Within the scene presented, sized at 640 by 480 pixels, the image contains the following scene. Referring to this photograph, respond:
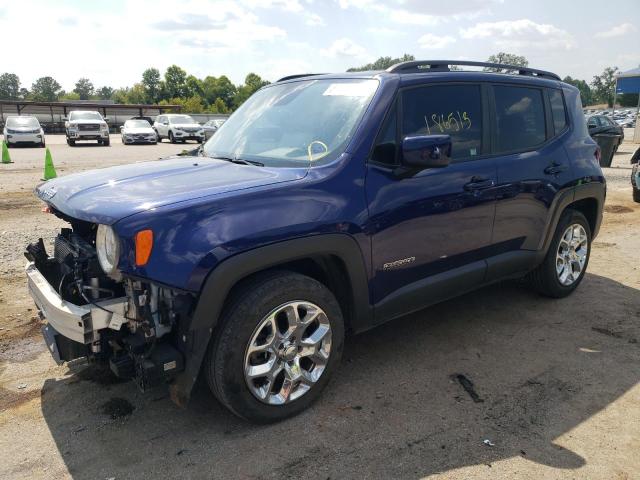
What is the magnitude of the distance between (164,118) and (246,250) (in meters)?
29.0

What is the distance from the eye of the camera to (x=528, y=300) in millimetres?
5004

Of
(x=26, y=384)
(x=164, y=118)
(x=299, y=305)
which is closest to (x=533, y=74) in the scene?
(x=299, y=305)

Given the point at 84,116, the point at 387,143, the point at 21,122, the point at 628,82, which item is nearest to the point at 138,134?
the point at 84,116


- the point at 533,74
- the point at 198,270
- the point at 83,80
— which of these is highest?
the point at 83,80

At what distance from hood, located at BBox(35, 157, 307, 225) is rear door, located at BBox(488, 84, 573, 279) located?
5.96 ft

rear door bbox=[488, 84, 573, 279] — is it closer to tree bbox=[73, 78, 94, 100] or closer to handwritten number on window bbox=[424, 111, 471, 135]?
handwritten number on window bbox=[424, 111, 471, 135]

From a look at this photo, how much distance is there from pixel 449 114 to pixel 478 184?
0.54 meters

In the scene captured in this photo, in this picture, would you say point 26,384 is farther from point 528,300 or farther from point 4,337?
point 528,300

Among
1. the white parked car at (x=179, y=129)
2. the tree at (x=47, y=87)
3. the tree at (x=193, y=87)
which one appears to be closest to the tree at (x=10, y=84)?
the tree at (x=47, y=87)

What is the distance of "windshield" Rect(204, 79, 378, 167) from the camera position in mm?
3328

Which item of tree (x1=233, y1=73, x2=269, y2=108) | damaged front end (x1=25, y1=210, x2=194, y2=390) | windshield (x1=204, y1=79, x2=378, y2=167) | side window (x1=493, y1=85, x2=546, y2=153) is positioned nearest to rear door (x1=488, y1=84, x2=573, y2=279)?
side window (x1=493, y1=85, x2=546, y2=153)

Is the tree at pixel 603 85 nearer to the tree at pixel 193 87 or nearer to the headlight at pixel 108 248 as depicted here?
the tree at pixel 193 87

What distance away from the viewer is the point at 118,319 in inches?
106

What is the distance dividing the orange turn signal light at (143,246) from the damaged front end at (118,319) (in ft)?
0.34
